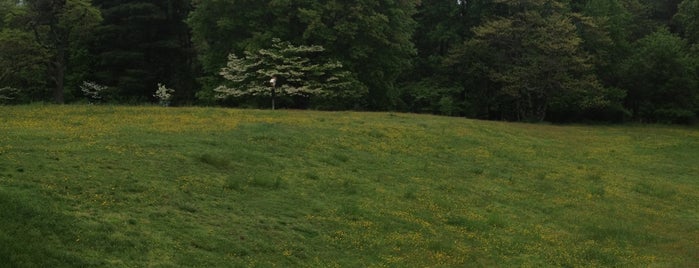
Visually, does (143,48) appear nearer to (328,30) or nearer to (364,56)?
(328,30)

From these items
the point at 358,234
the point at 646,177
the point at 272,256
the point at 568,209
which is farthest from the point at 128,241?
the point at 646,177

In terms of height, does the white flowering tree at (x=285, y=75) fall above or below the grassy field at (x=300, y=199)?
above

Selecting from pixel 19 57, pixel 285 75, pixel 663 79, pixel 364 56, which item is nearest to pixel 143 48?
pixel 19 57

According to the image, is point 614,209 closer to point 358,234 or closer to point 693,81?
point 358,234

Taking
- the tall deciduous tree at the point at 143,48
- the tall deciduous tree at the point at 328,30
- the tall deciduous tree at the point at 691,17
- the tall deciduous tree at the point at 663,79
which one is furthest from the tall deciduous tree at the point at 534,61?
the tall deciduous tree at the point at 143,48

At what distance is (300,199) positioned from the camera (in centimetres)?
1598

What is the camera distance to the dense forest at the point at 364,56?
5003cm

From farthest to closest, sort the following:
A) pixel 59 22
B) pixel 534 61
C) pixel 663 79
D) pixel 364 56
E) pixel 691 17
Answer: pixel 663 79
pixel 691 17
pixel 534 61
pixel 59 22
pixel 364 56

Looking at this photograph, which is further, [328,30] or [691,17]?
[691,17]

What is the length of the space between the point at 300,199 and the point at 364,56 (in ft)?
121

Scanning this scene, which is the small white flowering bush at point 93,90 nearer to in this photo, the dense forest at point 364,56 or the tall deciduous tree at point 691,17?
the dense forest at point 364,56

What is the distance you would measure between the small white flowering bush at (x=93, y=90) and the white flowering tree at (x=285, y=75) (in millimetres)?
16593

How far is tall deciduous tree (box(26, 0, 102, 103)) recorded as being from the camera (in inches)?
1965

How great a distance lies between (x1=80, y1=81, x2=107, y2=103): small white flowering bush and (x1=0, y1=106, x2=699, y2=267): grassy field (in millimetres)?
33025
